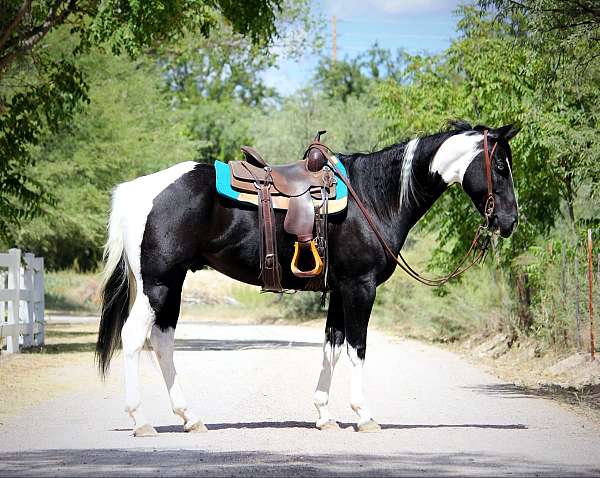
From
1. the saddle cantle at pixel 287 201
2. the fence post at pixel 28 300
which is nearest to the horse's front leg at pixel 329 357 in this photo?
the saddle cantle at pixel 287 201

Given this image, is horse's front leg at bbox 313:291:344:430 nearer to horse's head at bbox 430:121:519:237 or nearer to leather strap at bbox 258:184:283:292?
leather strap at bbox 258:184:283:292

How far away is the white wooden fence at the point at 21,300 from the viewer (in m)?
18.7

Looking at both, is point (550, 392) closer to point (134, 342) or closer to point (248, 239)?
point (248, 239)

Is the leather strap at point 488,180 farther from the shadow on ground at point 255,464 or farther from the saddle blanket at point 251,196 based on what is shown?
the shadow on ground at point 255,464

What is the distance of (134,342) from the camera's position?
952 cm

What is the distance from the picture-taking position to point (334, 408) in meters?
11.4

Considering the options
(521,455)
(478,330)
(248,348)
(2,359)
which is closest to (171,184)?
(521,455)

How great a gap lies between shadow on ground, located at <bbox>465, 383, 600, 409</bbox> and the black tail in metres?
4.75

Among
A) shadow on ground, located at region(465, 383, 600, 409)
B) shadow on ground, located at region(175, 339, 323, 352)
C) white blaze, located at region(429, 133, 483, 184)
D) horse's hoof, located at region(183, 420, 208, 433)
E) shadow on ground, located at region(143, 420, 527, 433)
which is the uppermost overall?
white blaze, located at region(429, 133, 483, 184)

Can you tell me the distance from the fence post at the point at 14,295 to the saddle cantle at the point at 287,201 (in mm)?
9894

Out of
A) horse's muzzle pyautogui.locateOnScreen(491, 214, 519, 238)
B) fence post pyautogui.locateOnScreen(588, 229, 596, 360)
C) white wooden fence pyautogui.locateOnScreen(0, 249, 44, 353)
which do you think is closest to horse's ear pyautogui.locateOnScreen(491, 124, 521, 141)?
horse's muzzle pyautogui.locateOnScreen(491, 214, 519, 238)

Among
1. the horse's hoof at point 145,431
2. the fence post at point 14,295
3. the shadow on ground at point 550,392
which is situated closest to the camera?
the horse's hoof at point 145,431

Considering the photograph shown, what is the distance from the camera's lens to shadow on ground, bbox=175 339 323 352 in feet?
68.6

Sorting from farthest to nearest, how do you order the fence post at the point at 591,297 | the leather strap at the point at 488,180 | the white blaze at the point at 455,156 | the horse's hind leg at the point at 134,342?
the fence post at the point at 591,297
the white blaze at the point at 455,156
the leather strap at the point at 488,180
the horse's hind leg at the point at 134,342
